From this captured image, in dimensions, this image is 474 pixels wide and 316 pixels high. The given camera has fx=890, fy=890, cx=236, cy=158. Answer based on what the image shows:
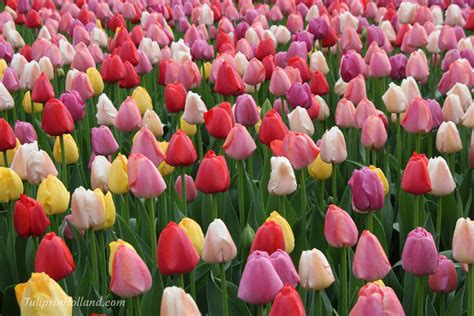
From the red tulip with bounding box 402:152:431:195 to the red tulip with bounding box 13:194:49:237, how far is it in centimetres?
122

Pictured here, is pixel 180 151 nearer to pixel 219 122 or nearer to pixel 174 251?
pixel 219 122

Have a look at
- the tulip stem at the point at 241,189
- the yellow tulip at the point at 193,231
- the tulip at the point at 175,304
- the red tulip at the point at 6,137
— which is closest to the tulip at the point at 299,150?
the tulip stem at the point at 241,189

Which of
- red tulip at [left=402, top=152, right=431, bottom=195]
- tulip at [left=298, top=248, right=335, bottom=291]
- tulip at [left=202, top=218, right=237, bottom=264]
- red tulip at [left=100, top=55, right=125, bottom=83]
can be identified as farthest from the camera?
red tulip at [left=100, top=55, right=125, bottom=83]

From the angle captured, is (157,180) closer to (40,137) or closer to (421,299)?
(421,299)

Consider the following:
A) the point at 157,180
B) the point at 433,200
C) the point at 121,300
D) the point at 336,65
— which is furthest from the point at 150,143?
the point at 336,65

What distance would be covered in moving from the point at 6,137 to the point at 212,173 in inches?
40.2

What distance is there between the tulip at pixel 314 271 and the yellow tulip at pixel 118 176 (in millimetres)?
953

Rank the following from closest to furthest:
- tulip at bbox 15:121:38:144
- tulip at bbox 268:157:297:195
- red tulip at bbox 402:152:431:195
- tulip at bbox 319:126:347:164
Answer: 1. red tulip at bbox 402:152:431:195
2. tulip at bbox 268:157:297:195
3. tulip at bbox 319:126:347:164
4. tulip at bbox 15:121:38:144

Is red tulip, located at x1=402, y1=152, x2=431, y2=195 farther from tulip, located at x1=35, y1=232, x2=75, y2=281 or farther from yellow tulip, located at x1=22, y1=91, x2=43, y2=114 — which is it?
yellow tulip, located at x1=22, y1=91, x2=43, y2=114

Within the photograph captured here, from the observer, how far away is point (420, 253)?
251 centimetres

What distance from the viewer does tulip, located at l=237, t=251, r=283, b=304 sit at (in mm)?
2184

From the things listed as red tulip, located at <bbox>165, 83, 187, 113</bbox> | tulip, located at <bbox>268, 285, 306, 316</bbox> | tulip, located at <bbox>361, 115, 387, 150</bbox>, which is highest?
red tulip, located at <bbox>165, 83, 187, 113</bbox>

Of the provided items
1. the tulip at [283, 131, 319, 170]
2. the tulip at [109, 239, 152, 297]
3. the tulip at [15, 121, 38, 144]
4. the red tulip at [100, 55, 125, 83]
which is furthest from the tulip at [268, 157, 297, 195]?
the red tulip at [100, 55, 125, 83]

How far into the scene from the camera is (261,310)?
93.7 inches
